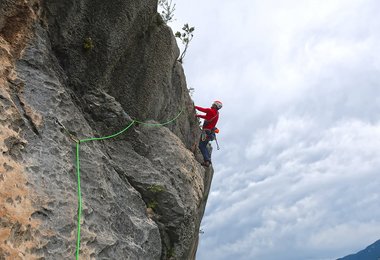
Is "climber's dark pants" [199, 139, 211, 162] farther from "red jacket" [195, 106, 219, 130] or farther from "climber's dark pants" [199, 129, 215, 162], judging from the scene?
"red jacket" [195, 106, 219, 130]

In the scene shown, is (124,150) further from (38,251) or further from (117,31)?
(38,251)

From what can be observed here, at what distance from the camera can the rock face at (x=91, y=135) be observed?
7.59 meters

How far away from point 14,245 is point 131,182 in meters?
5.38

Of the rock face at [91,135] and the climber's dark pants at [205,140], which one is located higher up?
the climber's dark pants at [205,140]

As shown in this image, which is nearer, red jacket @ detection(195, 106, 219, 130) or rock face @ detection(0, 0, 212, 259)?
rock face @ detection(0, 0, 212, 259)

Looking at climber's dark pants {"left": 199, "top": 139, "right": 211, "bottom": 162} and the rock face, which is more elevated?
climber's dark pants {"left": 199, "top": 139, "right": 211, "bottom": 162}

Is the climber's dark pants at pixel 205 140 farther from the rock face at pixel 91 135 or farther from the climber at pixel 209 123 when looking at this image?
the rock face at pixel 91 135

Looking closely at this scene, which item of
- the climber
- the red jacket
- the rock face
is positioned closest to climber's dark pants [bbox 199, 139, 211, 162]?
the climber

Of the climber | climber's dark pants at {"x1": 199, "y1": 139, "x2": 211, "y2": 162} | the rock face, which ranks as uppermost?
the climber

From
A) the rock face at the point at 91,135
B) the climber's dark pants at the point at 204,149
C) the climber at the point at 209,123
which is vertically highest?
the climber at the point at 209,123

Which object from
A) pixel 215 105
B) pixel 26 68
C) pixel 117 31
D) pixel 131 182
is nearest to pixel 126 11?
pixel 117 31

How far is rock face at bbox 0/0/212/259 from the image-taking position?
7594mm

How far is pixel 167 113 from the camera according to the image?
15945 mm

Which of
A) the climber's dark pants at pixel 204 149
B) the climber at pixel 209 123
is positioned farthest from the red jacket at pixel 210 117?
the climber's dark pants at pixel 204 149
